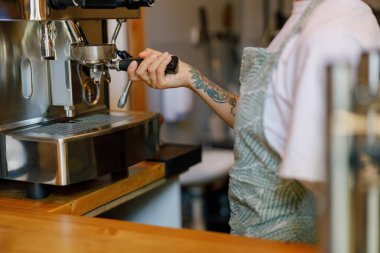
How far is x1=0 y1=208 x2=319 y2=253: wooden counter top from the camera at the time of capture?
0.80m

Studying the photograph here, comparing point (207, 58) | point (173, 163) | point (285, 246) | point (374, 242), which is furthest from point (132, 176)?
point (207, 58)

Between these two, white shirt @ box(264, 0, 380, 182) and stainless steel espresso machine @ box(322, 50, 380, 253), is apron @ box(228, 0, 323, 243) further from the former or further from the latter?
stainless steel espresso machine @ box(322, 50, 380, 253)

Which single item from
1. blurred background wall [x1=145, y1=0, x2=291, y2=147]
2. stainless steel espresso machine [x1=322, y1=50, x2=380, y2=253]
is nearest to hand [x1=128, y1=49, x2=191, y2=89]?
stainless steel espresso machine [x1=322, y1=50, x2=380, y2=253]

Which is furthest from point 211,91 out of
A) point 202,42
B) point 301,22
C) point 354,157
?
point 202,42

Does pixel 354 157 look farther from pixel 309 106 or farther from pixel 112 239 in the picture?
pixel 112 239

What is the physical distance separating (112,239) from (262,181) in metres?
0.25

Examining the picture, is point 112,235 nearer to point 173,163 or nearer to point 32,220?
point 32,220

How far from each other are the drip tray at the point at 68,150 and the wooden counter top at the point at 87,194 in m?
0.04

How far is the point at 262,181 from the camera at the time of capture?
94 cm

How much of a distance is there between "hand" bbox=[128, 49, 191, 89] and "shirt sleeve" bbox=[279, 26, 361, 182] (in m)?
0.43

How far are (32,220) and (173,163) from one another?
0.57 m

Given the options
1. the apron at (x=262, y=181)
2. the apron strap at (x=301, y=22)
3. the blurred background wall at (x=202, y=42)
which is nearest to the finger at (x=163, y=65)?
the apron at (x=262, y=181)

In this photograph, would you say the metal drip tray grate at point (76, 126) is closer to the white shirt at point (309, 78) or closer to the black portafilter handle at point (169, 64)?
the black portafilter handle at point (169, 64)

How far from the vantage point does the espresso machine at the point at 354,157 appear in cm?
51
